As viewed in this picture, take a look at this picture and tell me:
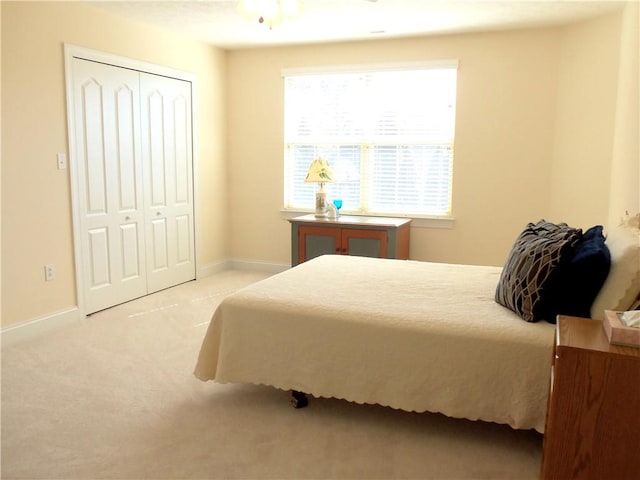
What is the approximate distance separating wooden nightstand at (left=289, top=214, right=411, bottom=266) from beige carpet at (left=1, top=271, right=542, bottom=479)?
202 centimetres

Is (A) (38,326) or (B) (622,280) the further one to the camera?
(A) (38,326)

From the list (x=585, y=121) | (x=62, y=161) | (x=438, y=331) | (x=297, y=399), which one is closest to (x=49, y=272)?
(x=62, y=161)

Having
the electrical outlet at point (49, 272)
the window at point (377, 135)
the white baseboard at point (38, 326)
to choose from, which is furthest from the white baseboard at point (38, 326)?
the window at point (377, 135)

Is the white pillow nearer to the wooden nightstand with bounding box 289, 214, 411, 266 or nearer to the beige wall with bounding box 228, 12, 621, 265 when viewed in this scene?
the beige wall with bounding box 228, 12, 621, 265

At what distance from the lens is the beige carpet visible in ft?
7.09

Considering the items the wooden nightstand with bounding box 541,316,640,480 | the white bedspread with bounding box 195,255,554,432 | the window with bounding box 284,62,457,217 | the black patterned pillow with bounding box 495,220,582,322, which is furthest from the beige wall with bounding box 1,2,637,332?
the wooden nightstand with bounding box 541,316,640,480

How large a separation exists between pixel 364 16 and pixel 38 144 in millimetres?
2667

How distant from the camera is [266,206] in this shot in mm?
5887

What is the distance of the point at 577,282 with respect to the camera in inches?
84.7

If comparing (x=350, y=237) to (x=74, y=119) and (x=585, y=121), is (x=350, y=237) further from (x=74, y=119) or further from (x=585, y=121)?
(x=74, y=119)

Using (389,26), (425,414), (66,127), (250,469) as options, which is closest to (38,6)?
(66,127)

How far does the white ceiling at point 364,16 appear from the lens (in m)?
3.97

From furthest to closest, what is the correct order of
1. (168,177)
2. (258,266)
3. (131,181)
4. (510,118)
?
(258,266) → (168,177) → (510,118) → (131,181)

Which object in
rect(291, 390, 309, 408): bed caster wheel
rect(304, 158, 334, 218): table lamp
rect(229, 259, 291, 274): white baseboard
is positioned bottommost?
rect(291, 390, 309, 408): bed caster wheel
